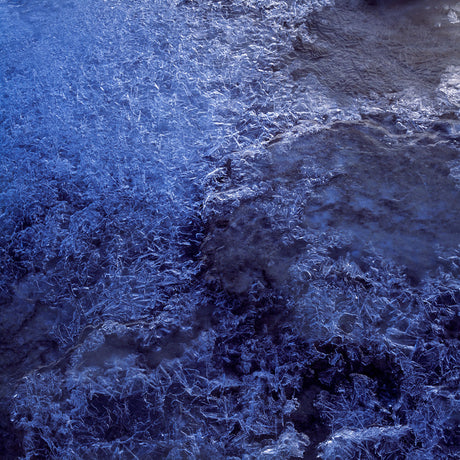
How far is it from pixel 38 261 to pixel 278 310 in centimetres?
70

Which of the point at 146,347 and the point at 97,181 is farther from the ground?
the point at 97,181

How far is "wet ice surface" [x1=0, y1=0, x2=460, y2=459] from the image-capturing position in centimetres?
116

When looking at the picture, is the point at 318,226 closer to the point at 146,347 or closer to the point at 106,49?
the point at 146,347

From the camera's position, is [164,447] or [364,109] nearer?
[164,447]

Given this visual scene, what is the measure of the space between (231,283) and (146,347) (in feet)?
0.89

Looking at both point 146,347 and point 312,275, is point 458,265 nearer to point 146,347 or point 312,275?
point 312,275

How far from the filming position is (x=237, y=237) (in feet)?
4.58

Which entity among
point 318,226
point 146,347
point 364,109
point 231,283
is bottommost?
point 146,347

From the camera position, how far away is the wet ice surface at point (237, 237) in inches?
45.8

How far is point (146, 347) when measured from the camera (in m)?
1.26

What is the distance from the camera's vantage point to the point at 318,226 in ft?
4.51

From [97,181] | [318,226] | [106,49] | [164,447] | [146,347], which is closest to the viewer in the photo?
[164,447]

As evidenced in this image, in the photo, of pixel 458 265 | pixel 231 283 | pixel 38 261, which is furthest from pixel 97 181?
pixel 458 265

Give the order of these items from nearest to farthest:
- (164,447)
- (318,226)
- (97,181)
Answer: (164,447), (318,226), (97,181)
